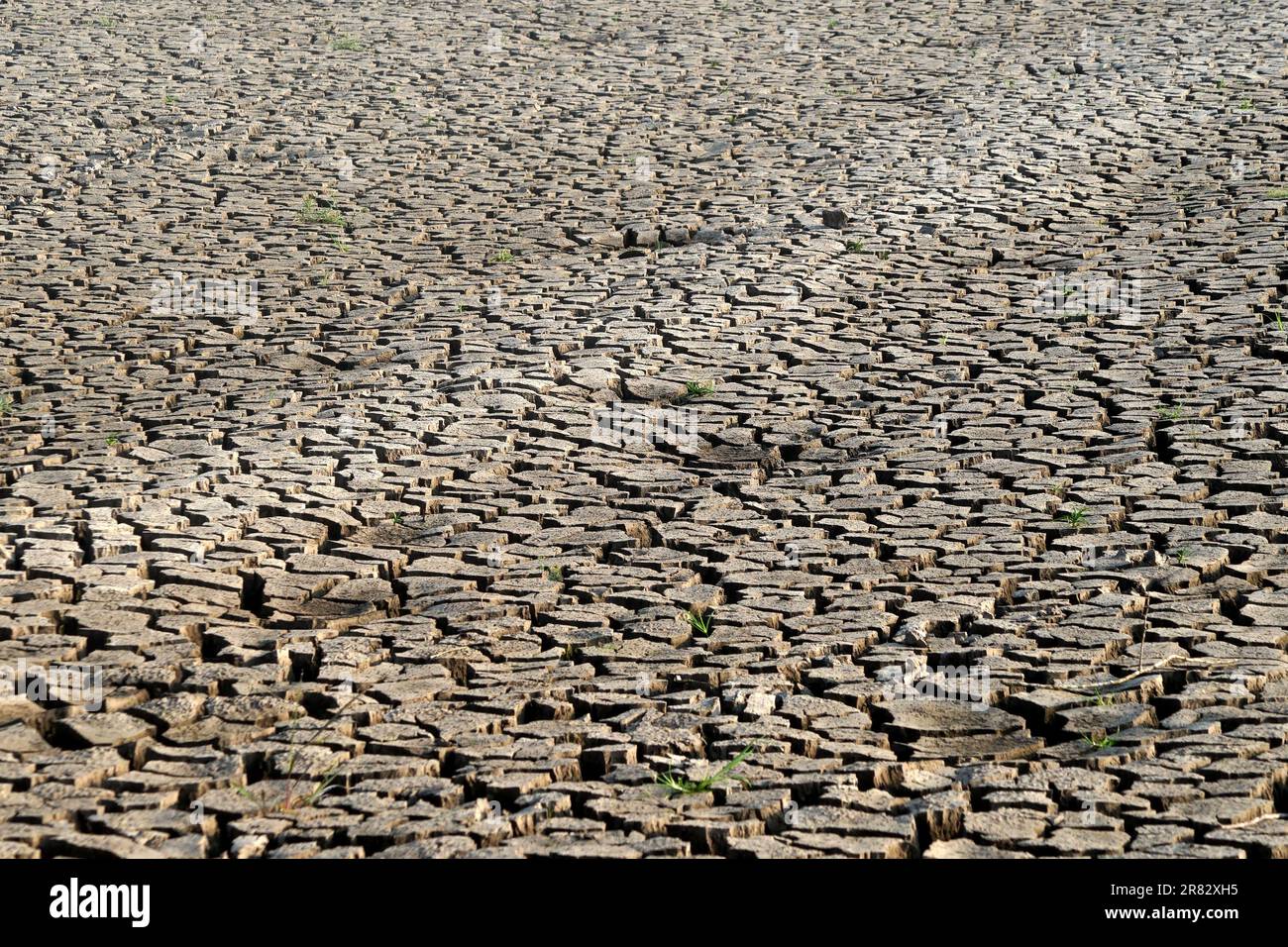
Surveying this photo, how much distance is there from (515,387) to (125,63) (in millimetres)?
8842

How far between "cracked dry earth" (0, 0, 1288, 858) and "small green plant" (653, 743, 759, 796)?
0.02m

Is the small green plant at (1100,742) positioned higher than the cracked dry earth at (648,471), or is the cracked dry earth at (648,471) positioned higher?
the cracked dry earth at (648,471)

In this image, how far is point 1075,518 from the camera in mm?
6062

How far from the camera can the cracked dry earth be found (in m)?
4.23

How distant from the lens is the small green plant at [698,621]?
5.27 m

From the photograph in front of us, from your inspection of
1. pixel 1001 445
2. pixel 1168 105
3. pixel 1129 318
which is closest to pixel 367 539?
pixel 1001 445

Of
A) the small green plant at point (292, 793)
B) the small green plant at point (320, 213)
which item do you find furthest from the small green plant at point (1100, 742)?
the small green plant at point (320, 213)

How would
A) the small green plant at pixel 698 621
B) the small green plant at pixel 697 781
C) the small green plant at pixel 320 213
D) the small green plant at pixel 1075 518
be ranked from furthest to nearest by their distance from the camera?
the small green plant at pixel 320 213, the small green plant at pixel 1075 518, the small green plant at pixel 698 621, the small green plant at pixel 697 781

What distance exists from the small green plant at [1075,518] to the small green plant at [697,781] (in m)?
2.22

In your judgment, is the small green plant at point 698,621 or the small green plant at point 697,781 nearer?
the small green plant at point 697,781

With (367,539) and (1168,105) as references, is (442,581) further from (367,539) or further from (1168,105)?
(1168,105)

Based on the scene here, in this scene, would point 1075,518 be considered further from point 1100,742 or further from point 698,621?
point 1100,742

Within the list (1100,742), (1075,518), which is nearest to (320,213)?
(1075,518)

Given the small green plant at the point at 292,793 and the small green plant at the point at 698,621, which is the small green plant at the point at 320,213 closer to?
the small green plant at the point at 698,621
